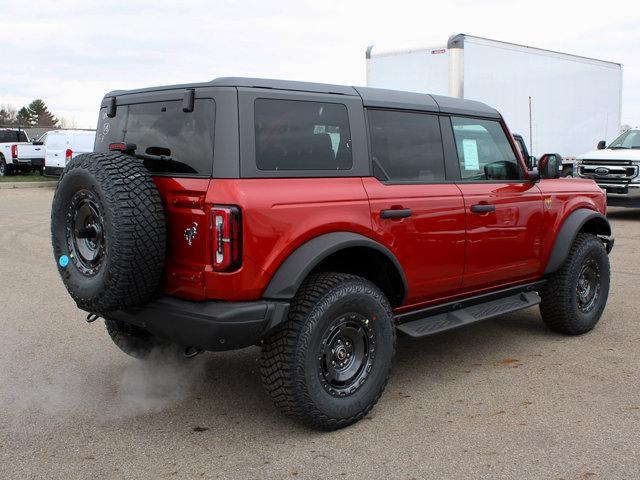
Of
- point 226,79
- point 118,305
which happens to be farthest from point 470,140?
point 118,305

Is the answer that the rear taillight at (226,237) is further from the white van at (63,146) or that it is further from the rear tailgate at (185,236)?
the white van at (63,146)

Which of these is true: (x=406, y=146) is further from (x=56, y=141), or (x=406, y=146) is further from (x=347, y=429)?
(x=56, y=141)

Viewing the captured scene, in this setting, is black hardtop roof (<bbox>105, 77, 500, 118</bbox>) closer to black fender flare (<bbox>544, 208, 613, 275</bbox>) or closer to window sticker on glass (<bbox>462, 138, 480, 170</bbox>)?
window sticker on glass (<bbox>462, 138, 480, 170</bbox>)

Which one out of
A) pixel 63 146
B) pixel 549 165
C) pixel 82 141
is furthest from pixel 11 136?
pixel 549 165

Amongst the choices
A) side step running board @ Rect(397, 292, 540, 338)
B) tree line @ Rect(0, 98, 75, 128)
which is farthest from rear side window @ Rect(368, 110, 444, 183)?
tree line @ Rect(0, 98, 75, 128)

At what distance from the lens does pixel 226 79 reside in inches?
145

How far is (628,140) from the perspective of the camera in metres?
15.4

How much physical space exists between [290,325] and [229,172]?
2.81 ft

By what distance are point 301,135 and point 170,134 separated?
73 cm

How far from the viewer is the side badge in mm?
3600

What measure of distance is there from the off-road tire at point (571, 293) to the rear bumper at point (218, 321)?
9.29 feet

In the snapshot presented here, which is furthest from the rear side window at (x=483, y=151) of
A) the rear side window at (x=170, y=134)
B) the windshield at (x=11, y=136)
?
the windshield at (x=11, y=136)

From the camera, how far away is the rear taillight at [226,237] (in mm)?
3463

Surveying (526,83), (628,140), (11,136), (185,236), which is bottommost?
(185,236)
